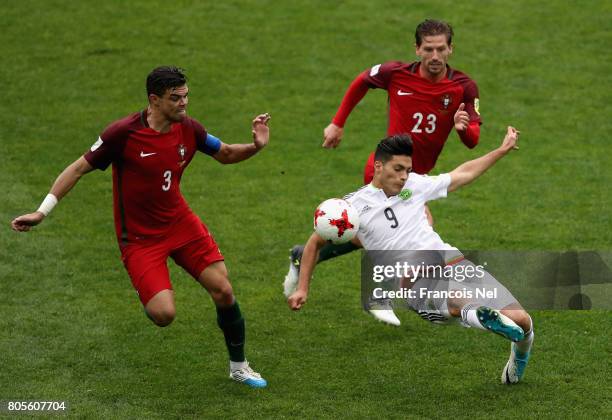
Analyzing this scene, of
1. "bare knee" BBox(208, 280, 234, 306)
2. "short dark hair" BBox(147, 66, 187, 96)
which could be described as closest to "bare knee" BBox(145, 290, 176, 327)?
"bare knee" BBox(208, 280, 234, 306)

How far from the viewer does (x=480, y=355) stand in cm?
1009

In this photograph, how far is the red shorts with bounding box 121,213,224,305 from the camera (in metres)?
A: 9.20

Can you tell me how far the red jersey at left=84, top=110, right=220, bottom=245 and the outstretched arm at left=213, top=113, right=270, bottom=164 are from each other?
233 mm

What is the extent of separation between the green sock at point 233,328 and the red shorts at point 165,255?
441mm

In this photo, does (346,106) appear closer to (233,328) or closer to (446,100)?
(446,100)

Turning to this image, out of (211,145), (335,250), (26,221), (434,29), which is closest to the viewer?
(26,221)

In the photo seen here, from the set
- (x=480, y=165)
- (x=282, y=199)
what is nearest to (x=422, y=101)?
(x=480, y=165)

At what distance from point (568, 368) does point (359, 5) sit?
11851 millimetres

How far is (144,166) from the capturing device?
29.9 ft

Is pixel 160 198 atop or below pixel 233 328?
atop

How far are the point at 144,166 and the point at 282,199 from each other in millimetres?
5328

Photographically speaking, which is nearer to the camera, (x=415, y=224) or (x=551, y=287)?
(x=415, y=224)

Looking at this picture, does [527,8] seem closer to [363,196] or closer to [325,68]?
[325,68]

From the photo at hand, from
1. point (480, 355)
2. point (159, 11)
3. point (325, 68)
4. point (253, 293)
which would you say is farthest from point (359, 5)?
point (480, 355)
